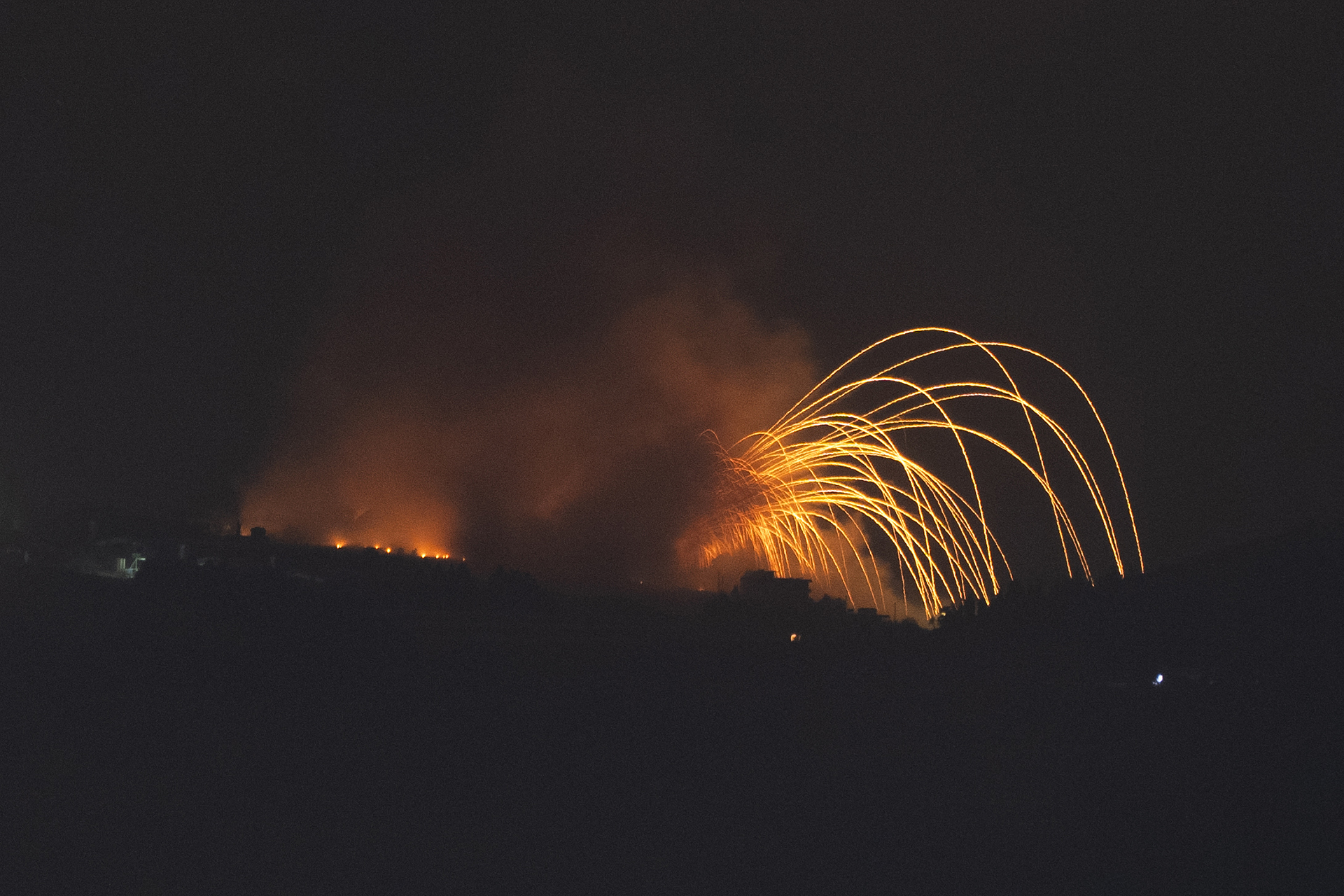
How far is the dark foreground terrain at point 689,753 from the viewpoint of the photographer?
806cm

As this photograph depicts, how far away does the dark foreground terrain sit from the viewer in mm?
8062

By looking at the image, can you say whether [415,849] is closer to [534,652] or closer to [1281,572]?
[534,652]

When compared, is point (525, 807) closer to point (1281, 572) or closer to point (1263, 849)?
point (1263, 849)

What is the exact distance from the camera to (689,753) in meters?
10.6

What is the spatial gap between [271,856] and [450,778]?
1952 mm

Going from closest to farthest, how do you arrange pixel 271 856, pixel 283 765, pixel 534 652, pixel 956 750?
pixel 271 856 → pixel 283 765 → pixel 956 750 → pixel 534 652

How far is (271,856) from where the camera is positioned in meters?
7.93

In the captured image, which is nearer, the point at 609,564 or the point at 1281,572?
the point at 1281,572

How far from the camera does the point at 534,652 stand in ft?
53.9

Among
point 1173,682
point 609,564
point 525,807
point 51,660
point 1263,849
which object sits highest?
point 609,564

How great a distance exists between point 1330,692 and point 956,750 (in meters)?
4.43

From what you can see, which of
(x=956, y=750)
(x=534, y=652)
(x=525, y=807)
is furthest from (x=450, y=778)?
(x=534, y=652)

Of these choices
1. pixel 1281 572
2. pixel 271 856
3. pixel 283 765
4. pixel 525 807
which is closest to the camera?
pixel 271 856

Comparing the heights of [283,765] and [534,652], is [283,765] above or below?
below
